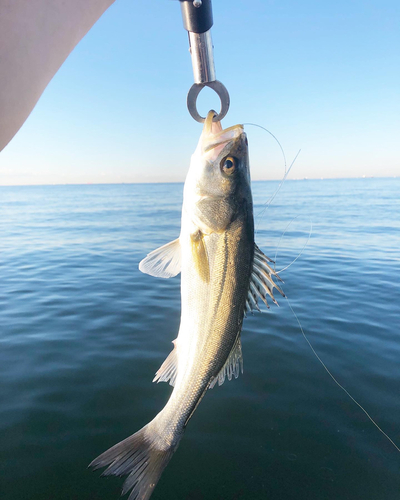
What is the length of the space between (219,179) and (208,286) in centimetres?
80

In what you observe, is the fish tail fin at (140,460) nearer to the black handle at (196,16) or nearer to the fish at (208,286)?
the fish at (208,286)

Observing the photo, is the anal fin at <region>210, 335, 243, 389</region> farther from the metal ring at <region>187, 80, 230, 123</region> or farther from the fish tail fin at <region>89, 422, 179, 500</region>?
the metal ring at <region>187, 80, 230, 123</region>

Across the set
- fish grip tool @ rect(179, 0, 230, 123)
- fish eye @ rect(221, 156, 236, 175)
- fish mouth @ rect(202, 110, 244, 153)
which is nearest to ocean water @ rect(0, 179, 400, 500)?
fish eye @ rect(221, 156, 236, 175)

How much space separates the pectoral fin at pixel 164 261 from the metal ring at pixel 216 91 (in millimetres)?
941

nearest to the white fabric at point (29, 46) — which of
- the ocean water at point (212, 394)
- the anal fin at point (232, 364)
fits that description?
the anal fin at point (232, 364)

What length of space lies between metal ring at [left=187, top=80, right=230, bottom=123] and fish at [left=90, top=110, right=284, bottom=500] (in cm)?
9

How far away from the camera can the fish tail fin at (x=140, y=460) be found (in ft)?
6.93

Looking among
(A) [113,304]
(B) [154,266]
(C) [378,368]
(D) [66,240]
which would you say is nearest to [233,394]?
(C) [378,368]

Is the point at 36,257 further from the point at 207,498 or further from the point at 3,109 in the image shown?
the point at 3,109

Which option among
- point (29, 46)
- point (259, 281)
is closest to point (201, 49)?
point (29, 46)

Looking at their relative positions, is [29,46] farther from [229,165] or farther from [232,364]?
[232,364]

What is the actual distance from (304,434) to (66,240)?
59.4 feet

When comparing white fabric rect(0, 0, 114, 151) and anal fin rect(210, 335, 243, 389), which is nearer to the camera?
white fabric rect(0, 0, 114, 151)

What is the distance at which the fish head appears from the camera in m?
2.27
